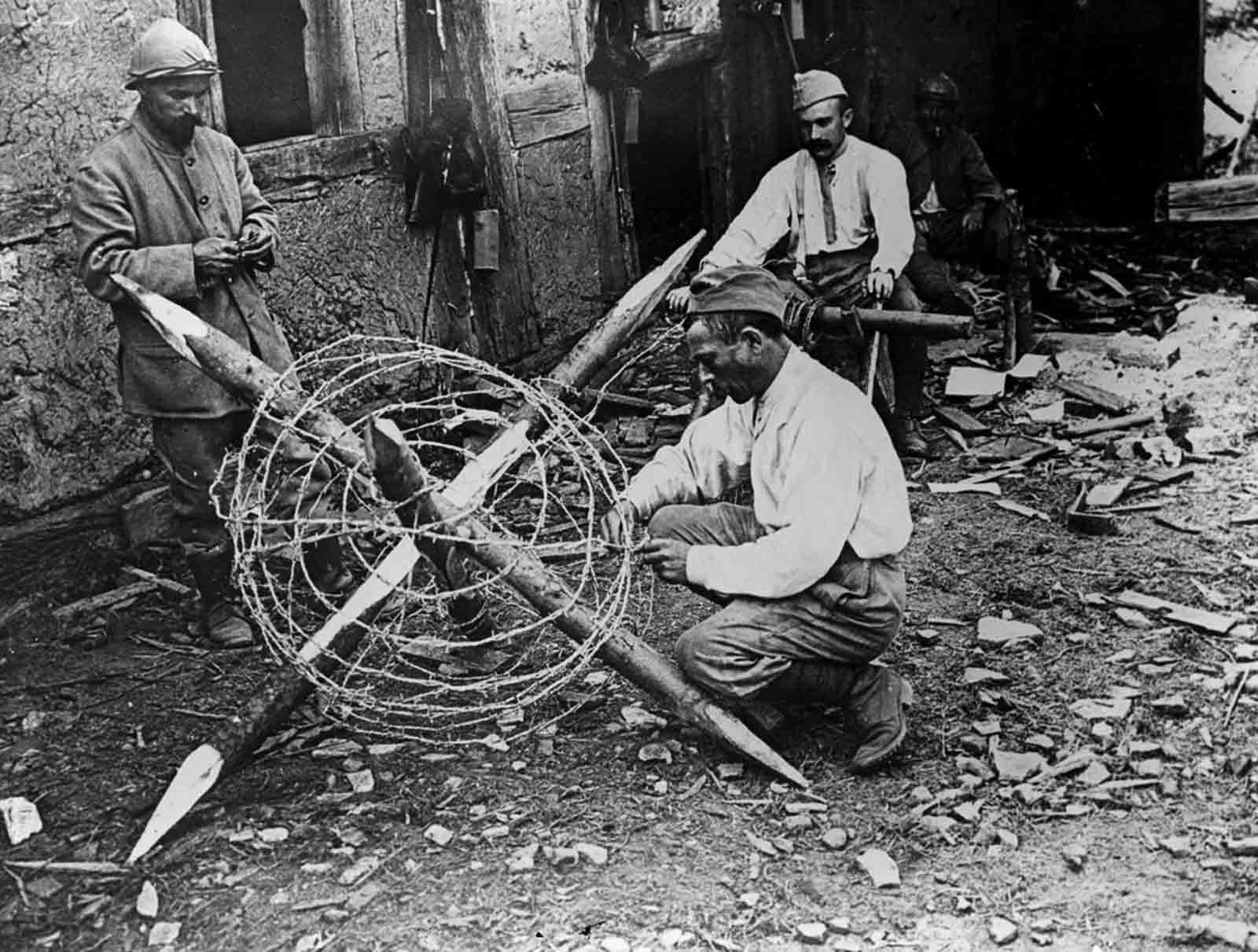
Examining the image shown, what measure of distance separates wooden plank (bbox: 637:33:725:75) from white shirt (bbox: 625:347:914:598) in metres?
5.67

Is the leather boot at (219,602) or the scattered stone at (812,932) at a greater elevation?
the leather boot at (219,602)

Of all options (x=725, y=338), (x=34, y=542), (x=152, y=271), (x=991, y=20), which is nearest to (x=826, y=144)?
(x=725, y=338)

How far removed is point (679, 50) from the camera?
35.6 feet

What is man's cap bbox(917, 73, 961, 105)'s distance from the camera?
10.6 metres

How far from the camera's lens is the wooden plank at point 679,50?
34.1 ft

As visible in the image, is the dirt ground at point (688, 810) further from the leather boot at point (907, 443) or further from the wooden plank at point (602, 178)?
the wooden plank at point (602, 178)

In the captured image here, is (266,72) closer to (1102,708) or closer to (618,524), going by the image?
(618,524)

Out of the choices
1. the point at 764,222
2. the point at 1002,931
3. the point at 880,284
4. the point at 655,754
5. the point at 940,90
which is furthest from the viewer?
the point at 940,90

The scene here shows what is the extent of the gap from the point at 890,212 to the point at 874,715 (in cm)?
364

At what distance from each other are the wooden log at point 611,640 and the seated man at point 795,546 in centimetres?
9

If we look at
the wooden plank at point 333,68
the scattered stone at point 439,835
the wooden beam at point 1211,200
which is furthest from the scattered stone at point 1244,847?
the wooden beam at point 1211,200

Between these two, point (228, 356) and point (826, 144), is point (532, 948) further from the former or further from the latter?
point (826, 144)

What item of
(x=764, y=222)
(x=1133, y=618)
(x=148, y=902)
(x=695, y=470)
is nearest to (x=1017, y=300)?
(x=764, y=222)

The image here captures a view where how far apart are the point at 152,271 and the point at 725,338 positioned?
8.29ft
